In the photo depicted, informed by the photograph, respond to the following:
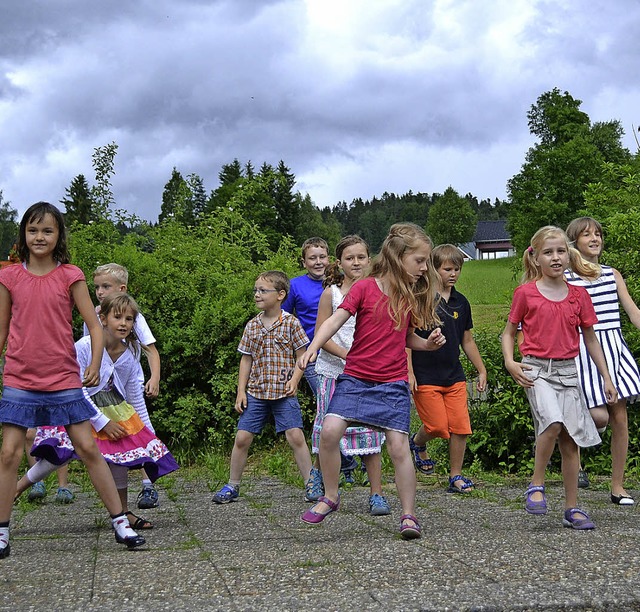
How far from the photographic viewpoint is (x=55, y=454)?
196 inches

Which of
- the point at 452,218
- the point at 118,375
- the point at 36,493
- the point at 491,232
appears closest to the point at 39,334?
the point at 118,375

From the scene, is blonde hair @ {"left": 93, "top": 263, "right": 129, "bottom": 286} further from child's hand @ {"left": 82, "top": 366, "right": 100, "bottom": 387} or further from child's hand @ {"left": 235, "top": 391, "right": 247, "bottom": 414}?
child's hand @ {"left": 82, "top": 366, "right": 100, "bottom": 387}

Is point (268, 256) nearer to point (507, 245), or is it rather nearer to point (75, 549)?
point (75, 549)

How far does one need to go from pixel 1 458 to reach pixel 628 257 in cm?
516

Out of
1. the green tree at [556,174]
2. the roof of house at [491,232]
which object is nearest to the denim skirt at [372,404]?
the green tree at [556,174]

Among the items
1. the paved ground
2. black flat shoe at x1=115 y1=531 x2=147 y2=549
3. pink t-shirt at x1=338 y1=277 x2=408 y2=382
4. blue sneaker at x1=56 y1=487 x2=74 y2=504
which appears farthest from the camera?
blue sneaker at x1=56 y1=487 x2=74 y2=504

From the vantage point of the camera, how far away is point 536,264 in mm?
5332

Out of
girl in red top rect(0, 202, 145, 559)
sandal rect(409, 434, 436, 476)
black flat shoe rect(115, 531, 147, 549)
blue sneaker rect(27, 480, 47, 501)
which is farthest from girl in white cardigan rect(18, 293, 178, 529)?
sandal rect(409, 434, 436, 476)

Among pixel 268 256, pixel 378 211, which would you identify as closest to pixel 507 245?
pixel 378 211

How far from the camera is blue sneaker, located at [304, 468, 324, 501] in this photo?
230 inches

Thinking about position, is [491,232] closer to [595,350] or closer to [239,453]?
[239,453]

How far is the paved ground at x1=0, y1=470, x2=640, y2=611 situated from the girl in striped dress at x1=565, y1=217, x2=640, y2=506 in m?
0.41

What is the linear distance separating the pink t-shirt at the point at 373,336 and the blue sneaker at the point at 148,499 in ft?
6.07

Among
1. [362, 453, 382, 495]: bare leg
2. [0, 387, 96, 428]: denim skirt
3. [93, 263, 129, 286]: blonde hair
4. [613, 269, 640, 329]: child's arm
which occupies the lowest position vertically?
[362, 453, 382, 495]: bare leg
